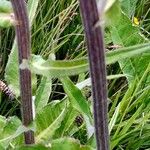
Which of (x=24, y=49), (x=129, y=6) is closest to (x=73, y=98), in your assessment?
(x=24, y=49)

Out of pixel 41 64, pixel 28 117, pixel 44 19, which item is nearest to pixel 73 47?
pixel 44 19

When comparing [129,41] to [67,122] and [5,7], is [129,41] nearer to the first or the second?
[67,122]

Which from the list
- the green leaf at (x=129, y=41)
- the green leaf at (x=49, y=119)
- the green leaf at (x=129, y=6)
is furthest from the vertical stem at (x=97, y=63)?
the green leaf at (x=129, y=6)

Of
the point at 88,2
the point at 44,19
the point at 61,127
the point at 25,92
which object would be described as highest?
the point at 44,19

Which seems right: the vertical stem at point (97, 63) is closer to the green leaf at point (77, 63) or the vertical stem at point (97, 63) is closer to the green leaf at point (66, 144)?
the green leaf at point (77, 63)

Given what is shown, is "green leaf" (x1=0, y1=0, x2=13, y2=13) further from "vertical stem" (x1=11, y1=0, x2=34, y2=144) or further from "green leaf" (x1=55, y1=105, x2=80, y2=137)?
"green leaf" (x1=55, y1=105, x2=80, y2=137)

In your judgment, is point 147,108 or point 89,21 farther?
point 147,108

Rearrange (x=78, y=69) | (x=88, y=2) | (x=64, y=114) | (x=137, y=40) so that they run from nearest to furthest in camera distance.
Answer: (x=88, y=2)
(x=78, y=69)
(x=64, y=114)
(x=137, y=40)

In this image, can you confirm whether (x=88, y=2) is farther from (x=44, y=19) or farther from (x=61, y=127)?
(x=44, y=19)
